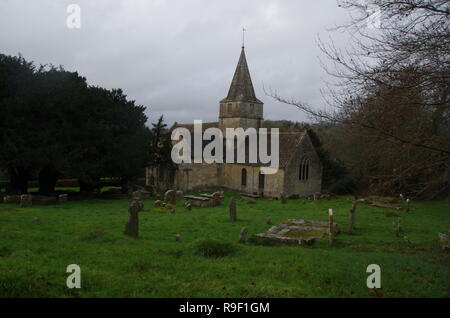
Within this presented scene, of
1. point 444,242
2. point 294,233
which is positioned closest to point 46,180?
point 294,233

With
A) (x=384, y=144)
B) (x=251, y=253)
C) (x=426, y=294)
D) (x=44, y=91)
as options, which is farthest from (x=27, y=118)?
(x=426, y=294)

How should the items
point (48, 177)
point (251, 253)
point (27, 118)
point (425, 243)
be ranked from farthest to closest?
point (48, 177), point (27, 118), point (425, 243), point (251, 253)

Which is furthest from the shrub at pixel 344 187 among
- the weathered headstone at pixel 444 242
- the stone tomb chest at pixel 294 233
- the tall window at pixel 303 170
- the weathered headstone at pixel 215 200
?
the weathered headstone at pixel 444 242

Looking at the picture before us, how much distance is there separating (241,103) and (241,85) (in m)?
2.02

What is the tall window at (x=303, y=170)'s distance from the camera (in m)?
34.4

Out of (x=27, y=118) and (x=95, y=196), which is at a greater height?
(x=27, y=118)

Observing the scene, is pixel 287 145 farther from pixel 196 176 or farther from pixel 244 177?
pixel 196 176

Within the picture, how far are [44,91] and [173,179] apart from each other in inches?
645

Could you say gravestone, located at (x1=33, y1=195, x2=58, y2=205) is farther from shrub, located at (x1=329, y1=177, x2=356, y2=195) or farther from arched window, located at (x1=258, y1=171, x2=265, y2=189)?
shrub, located at (x1=329, y1=177, x2=356, y2=195)

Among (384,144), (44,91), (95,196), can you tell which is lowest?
(95,196)

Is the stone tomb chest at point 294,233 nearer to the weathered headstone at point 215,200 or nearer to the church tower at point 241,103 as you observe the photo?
the weathered headstone at point 215,200

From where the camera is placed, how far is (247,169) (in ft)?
116

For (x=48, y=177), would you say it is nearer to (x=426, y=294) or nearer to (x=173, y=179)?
(x=173, y=179)
